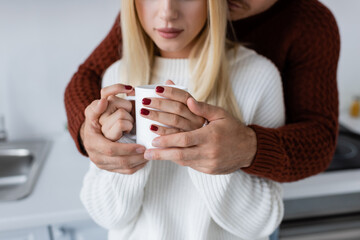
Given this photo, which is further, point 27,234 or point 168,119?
point 27,234

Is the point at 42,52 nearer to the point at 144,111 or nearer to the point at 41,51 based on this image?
the point at 41,51

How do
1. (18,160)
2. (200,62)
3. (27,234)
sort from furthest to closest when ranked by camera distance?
(18,160), (27,234), (200,62)

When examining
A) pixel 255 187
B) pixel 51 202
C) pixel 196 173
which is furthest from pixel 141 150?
pixel 51 202

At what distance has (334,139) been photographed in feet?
2.11

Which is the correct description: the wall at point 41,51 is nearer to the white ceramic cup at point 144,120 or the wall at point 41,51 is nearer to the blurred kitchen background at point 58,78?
the blurred kitchen background at point 58,78

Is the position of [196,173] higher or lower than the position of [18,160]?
higher

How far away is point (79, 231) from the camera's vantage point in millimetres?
925

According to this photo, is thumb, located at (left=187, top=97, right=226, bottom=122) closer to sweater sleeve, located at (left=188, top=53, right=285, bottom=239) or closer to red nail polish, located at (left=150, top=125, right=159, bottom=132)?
red nail polish, located at (left=150, top=125, right=159, bottom=132)

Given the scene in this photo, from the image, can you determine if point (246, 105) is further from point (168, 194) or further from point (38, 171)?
point (38, 171)

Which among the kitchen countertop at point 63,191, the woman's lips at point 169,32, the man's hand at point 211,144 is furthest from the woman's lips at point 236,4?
the kitchen countertop at point 63,191

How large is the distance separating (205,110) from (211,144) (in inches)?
2.0

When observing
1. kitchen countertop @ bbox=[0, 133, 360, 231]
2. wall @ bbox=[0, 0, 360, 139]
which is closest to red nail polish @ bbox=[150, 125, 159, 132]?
kitchen countertop @ bbox=[0, 133, 360, 231]

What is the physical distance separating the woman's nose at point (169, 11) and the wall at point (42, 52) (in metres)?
0.74

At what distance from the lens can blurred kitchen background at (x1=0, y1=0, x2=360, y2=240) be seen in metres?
0.94
